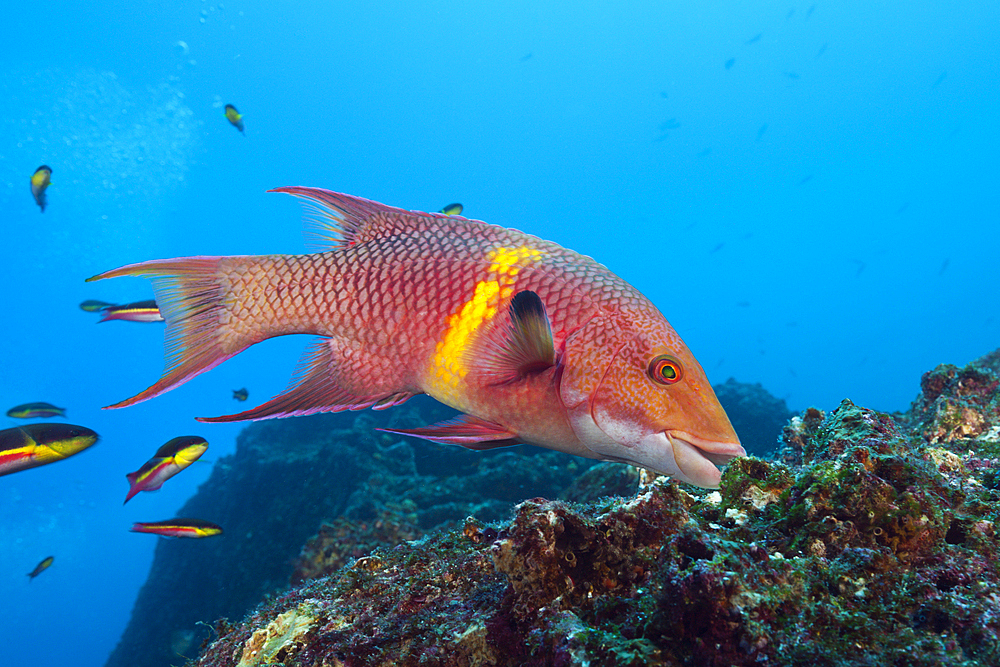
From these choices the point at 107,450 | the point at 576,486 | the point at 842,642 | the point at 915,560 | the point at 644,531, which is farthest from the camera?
the point at 107,450

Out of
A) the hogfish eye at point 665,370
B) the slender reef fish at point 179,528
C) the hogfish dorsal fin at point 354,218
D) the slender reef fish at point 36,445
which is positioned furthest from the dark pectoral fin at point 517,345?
the slender reef fish at point 179,528

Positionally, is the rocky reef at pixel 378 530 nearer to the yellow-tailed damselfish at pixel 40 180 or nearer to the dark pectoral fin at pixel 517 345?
the dark pectoral fin at pixel 517 345

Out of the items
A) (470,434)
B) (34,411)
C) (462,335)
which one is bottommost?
(34,411)

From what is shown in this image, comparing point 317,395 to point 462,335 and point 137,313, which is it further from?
point 137,313

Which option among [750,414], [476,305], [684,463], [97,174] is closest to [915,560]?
[684,463]

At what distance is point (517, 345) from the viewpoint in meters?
1.69

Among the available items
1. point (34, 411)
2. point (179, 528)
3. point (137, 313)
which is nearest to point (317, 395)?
point (137, 313)

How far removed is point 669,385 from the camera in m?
1.62

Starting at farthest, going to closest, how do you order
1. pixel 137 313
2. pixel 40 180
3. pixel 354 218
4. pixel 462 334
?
pixel 40 180 < pixel 137 313 < pixel 354 218 < pixel 462 334

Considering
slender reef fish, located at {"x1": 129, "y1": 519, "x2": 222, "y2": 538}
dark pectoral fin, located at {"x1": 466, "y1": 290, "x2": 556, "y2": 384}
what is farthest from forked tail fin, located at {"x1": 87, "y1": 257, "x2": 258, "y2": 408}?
slender reef fish, located at {"x1": 129, "y1": 519, "x2": 222, "y2": 538}

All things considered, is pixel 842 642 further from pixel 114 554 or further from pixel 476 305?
pixel 114 554

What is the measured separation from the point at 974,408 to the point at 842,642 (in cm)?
280

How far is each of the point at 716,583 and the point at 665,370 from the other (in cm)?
80

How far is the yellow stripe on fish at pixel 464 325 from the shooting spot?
6.09 feet
